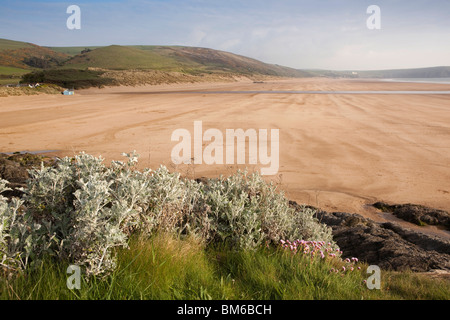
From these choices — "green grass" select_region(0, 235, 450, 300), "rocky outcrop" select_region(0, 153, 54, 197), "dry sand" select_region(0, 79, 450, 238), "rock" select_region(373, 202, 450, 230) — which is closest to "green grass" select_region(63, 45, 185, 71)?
"dry sand" select_region(0, 79, 450, 238)

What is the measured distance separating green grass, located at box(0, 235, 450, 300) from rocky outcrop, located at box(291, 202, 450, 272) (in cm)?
90

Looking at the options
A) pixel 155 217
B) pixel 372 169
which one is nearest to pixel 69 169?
pixel 155 217

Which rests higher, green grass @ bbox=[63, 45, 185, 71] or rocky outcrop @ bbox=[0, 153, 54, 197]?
green grass @ bbox=[63, 45, 185, 71]

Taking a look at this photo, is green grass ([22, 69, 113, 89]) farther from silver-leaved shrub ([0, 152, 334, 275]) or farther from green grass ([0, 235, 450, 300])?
green grass ([0, 235, 450, 300])

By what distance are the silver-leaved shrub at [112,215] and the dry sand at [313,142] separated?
0.65 meters

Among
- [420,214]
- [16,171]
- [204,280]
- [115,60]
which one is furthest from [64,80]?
[115,60]

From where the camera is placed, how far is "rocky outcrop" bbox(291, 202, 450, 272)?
13.9ft

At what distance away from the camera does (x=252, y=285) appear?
288cm

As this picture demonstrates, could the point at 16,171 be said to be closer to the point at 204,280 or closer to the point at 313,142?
the point at 204,280

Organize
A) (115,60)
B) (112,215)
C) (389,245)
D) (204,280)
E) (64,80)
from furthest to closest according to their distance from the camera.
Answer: (115,60) → (64,80) → (389,245) → (112,215) → (204,280)

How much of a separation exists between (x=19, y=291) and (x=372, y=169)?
982 centimetres

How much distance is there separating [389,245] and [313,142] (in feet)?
30.7

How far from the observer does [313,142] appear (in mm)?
13789
